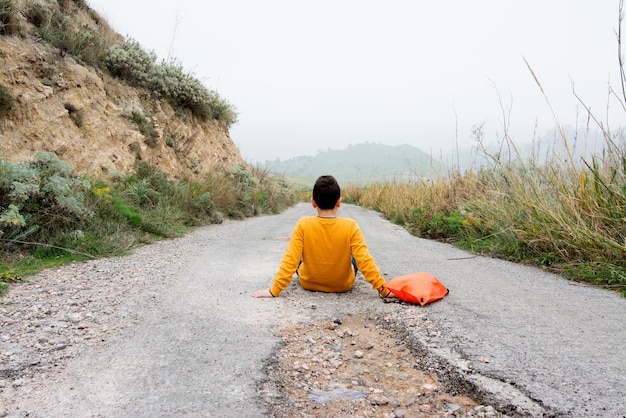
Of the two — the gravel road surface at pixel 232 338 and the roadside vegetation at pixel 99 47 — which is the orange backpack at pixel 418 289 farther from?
the roadside vegetation at pixel 99 47

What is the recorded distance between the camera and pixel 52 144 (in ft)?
24.0

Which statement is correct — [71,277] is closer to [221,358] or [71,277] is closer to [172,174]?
[221,358]

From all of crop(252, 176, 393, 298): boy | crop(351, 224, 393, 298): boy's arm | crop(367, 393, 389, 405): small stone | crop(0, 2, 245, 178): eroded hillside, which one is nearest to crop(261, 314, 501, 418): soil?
crop(367, 393, 389, 405): small stone

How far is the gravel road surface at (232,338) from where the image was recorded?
1.74 m

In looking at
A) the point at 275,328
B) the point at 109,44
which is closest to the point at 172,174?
the point at 109,44

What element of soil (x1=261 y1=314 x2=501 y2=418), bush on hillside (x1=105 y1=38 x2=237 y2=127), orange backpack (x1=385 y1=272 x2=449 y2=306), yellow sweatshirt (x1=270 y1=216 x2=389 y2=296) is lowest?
soil (x1=261 y1=314 x2=501 y2=418)

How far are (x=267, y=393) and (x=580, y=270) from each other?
371cm

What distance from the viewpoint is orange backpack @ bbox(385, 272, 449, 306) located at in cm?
309

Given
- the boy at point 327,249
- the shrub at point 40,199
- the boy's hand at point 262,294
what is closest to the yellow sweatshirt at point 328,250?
the boy at point 327,249

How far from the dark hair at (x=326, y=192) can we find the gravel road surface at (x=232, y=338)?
801mm

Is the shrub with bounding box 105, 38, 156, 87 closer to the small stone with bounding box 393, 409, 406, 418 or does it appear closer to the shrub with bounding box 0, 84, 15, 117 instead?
the shrub with bounding box 0, 84, 15, 117

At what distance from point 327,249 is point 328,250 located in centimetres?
1

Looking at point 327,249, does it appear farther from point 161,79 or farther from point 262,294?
point 161,79

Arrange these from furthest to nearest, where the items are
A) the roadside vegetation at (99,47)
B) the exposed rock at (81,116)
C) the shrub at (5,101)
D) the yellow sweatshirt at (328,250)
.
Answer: the roadside vegetation at (99,47), the exposed rock at (81,116), the shrub at (5,101), the yellow sweatshirt at (328,250)
